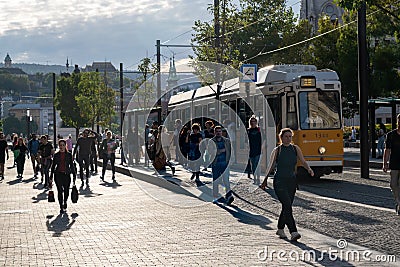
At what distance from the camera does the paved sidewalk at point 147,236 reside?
10.2 metres

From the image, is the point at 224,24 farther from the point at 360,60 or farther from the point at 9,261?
the point at 9,261

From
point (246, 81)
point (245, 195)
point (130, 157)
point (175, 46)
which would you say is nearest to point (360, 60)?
point (246, 81)

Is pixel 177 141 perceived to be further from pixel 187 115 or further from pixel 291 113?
pixel 291 113

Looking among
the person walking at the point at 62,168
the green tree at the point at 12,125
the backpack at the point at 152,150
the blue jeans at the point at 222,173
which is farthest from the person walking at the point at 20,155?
the green tree at the point at 12,125

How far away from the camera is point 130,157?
35.9 metres

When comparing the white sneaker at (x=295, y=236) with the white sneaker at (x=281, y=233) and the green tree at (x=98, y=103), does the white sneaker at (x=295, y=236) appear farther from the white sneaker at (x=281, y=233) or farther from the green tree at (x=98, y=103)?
the green tree at (x=98, y=103)

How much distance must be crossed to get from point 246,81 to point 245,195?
8.91 m

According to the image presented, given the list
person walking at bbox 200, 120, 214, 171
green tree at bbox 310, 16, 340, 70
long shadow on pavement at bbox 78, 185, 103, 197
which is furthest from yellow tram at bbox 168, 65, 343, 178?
green tree at bbox 310, 16, 340, 70

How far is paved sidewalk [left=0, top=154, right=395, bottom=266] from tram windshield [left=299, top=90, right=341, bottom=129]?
4.74 metres

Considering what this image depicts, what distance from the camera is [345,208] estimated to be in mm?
14789

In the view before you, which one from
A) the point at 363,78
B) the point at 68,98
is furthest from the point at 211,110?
the point at 68,98

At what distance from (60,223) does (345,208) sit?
18.1 ft

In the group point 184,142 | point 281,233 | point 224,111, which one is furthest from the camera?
point 224,111

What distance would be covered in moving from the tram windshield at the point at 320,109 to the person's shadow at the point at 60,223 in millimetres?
8718
